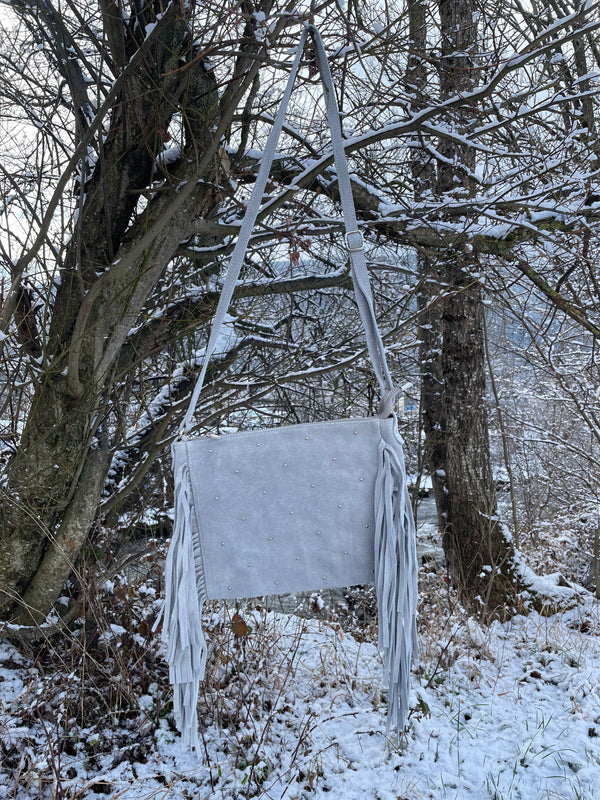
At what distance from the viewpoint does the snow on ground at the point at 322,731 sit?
6.71 feet

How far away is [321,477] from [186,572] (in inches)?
17.3

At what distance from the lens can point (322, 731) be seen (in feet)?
7.86

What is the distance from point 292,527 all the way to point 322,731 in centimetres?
130

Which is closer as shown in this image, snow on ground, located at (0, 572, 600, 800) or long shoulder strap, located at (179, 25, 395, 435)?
long shoulder strap, located at (179, 25, 395, 435)

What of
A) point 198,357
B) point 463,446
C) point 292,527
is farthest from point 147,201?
point 463,446

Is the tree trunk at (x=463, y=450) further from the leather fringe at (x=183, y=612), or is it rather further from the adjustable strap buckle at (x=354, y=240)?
the leather fringe at (x=183, y=612)

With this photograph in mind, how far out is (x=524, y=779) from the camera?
211 centimetres

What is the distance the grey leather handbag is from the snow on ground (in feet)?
2.35

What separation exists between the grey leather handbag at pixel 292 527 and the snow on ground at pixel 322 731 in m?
0.72

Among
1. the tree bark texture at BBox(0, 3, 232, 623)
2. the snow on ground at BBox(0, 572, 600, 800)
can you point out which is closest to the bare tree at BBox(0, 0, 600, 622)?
the tree bark texture at BBox(0, 3, 232, 623)

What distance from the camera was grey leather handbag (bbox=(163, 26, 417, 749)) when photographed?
5.12ft

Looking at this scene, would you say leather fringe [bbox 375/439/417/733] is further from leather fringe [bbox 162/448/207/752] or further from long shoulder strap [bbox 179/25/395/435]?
leather fringe [bbox 162/448/207/752]

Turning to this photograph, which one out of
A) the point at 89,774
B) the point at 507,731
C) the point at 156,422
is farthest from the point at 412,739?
the point at 156,422

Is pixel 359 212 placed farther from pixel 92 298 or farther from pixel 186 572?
pixel 186 572
